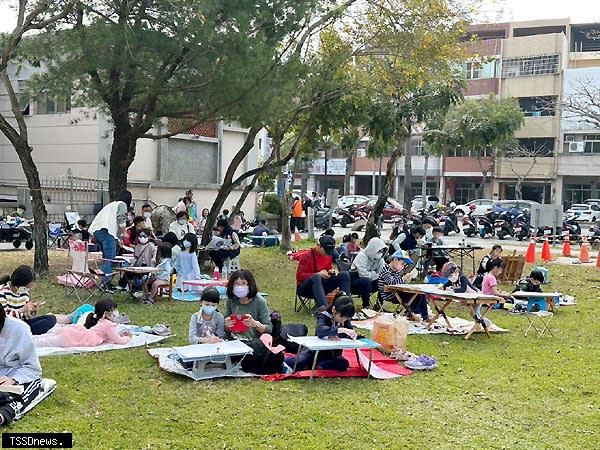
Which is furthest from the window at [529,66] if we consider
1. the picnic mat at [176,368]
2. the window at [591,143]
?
the picnic mat at [176,368]

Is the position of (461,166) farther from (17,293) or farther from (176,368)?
(176,368)

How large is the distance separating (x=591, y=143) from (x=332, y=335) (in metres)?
37.5

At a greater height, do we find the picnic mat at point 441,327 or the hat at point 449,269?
the hat at point 449,269

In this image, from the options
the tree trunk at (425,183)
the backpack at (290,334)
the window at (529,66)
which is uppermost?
the window at (529,66)

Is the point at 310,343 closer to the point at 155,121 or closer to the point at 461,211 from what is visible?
the point at 155,121

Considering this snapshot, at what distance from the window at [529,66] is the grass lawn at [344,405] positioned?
35587 mm

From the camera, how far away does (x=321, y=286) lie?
9.04 metres

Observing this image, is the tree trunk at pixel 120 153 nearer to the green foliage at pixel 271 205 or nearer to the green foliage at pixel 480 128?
the green foliage at pixel 480 128

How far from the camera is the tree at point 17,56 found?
33.9ft

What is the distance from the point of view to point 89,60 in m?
10.4

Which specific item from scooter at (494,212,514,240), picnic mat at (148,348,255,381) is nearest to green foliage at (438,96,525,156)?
scooter at (494,212,514,240)

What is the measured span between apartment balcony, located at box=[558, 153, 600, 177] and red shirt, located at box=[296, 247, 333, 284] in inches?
1366

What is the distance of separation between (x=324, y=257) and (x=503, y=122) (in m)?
12.6

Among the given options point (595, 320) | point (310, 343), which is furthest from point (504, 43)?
point (310, 343)
